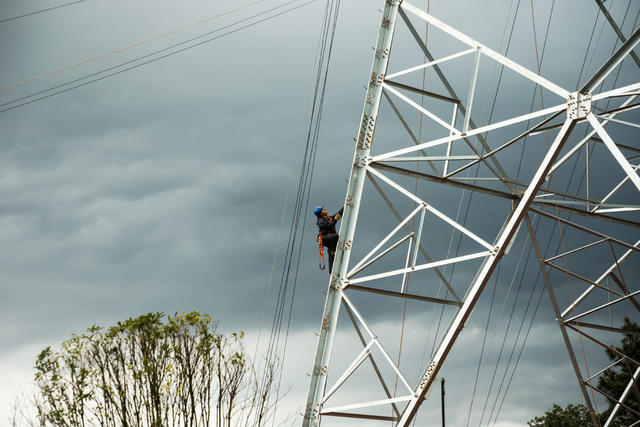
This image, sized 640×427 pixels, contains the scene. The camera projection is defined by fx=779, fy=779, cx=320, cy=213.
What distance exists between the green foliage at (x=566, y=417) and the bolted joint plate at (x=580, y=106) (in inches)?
1764

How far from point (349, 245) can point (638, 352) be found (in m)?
27.8

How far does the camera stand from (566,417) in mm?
53688

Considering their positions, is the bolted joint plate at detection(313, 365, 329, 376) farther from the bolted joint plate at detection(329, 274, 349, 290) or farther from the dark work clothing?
the dark work clothing

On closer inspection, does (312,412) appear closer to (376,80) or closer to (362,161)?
(362,161)

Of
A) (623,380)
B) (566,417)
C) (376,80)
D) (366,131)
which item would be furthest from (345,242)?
(566,417)

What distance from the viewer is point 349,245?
551 inches

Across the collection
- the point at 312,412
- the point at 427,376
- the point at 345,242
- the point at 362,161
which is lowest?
the point at 312,412

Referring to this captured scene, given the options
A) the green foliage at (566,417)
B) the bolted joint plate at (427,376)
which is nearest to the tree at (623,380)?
the green foliage at (566,417)

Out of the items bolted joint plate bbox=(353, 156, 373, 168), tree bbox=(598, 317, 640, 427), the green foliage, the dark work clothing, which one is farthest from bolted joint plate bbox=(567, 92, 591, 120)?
the green foliage

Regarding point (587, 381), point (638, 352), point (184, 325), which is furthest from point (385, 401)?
point (638, 352)

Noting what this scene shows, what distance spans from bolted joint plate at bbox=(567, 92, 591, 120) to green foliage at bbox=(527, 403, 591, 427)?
147ft

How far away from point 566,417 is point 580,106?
151 ft

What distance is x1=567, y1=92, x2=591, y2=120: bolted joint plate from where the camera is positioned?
1234 cm

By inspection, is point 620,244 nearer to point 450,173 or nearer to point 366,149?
point 450,173
